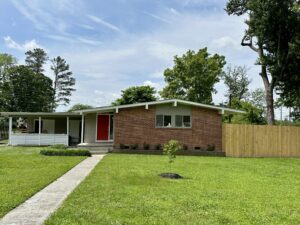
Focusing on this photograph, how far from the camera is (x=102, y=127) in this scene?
25.9m

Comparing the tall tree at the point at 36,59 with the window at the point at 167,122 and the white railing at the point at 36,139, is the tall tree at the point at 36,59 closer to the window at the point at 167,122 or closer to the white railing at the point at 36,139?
the white railing at the point at 36,139

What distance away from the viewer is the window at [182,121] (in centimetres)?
2320

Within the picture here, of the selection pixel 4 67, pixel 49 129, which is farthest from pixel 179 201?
pixel 4 67

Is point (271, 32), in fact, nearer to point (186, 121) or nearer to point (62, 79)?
point (186, 121)

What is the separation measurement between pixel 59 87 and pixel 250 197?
59.5 meters

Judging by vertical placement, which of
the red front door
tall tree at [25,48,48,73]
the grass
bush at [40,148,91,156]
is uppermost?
tall tree at [25,48,48,73]

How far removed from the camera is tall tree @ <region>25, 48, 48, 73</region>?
205ft

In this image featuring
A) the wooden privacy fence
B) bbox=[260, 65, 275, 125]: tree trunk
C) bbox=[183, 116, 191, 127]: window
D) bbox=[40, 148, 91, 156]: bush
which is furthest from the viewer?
bbox=[260, 65, 275, 125]: tree trunk

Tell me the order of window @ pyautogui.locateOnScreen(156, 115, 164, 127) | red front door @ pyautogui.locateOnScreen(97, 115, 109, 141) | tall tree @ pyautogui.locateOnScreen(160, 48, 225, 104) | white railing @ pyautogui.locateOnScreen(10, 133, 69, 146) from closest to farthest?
window @ pyautogui.locateOnScreen(156, 115, 164, 127)
red front door @ pyautogui.locateOnScreen(97, 115, 109, 141)
white railing @ pyautogui.locateOnScreen(10, 133, 69, 146)
tall tree @ pyautogui.locateOnScreen(160, 48, 225, 104)

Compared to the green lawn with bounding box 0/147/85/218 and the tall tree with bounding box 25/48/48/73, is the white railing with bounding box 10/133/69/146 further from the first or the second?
the tall tree with bounding box 25/48/48/73

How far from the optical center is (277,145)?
22.4 meters

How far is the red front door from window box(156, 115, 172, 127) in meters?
4.53

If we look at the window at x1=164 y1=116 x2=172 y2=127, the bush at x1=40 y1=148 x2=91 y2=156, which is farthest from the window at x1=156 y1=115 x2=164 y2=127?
the bush at x1=40 y1=148 x2=91 y2=156

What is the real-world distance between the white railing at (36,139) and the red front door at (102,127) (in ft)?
8.16
